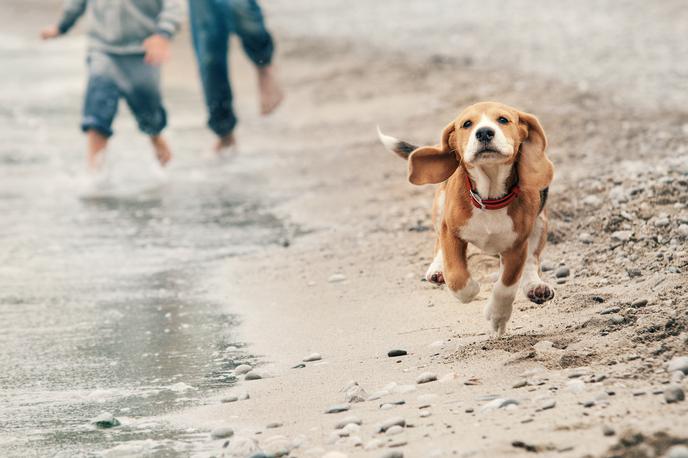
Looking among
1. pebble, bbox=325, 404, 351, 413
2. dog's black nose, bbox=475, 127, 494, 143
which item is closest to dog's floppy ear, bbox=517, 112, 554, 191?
dog's black nose, bbox=475, 127, 494, 143

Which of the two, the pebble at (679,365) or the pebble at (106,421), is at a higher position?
the pebble at (679,365)

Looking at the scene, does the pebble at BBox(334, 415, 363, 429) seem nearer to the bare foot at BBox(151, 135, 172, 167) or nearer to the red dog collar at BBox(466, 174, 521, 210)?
the red dog collar at BBox(466, 174, 521, 210)

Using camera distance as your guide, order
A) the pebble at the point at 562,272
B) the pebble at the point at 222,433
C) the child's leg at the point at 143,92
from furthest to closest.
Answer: the child's leg at the point at 143,92 → the pebble at the point at 562,272 → the pebble at the point at 222,433

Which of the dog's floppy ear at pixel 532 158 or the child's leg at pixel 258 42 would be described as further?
the child's leg at pixel 258 42

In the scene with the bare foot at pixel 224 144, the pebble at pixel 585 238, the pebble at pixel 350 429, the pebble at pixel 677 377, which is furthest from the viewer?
the bare foot at pixel 224 144

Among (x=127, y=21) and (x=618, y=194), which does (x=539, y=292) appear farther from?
(x=127, y=21)

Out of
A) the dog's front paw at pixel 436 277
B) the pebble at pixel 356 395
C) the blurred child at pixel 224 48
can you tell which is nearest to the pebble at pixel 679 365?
the pebble at pixel 356 395

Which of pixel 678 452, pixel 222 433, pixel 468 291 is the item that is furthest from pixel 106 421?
pixel 678 452

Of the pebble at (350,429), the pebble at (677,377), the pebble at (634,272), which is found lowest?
the pebble at (350,429)

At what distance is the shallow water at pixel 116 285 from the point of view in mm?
5301

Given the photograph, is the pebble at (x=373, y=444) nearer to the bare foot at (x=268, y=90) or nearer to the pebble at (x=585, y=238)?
the pebble at (x=585, y=238)

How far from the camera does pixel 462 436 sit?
13.9 ft

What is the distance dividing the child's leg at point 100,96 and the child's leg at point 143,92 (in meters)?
0.13

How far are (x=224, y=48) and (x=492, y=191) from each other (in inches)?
262
